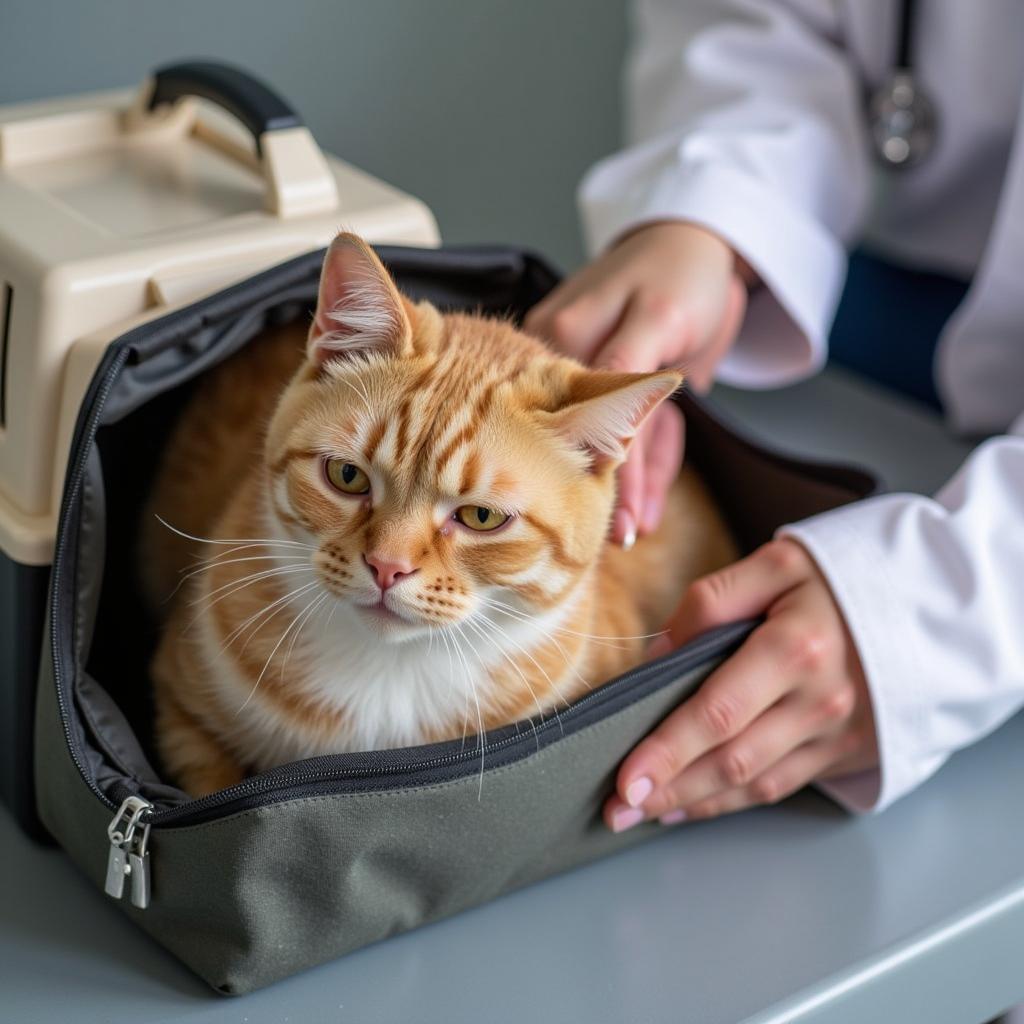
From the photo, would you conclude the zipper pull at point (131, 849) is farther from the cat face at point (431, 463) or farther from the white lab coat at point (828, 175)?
the white lab coat at point (828, 175)

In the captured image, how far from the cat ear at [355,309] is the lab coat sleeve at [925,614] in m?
0.35

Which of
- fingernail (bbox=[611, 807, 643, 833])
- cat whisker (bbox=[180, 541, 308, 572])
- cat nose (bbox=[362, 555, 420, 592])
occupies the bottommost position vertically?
fingernail (bbox=[611, 807, 643, 833])

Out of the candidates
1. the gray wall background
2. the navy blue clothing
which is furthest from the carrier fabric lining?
the gray wall background

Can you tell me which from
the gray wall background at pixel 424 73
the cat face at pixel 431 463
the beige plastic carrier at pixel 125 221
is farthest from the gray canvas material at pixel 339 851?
the gray wall background at pixel 424 73

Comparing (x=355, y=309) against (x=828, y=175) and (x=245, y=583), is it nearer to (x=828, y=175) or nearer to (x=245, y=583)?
(x=245, y=583)

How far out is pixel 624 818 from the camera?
902 millimetres

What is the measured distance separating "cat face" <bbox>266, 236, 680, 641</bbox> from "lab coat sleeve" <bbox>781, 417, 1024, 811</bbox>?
211 mm

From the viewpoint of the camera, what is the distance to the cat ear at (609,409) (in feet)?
2.50

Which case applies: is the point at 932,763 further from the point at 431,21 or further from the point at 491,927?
the point at 431,21

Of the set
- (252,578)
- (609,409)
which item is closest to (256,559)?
(252,578)

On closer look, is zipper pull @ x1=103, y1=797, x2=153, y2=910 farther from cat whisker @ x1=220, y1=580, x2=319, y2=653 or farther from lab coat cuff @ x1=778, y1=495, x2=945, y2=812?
lab coat cuff @ x1=778, y1=495, x2=945, y2=812

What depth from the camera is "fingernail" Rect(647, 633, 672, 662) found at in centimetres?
97

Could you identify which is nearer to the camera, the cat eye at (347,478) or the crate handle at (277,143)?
the cat eye at (347,478)

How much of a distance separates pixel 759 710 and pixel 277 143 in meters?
0.60
